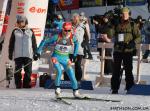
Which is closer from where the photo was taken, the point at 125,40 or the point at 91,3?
the point at 125,40

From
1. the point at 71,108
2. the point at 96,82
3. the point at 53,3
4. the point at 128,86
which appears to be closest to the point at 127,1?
the point at 53,3

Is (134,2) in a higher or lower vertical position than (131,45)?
higher

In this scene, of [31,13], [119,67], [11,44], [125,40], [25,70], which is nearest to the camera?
[125,40]

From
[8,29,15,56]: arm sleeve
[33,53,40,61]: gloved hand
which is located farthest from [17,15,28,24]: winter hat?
[33,53,40,61]: gloved hand

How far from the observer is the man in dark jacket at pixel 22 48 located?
12781 millimetres

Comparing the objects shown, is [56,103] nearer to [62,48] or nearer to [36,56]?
[62,48]

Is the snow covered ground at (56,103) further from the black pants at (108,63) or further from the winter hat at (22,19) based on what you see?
the black pants at (108,63)

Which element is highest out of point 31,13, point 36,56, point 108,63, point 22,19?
point 31,13

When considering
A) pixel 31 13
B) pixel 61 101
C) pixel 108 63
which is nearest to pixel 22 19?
pixel 31 13

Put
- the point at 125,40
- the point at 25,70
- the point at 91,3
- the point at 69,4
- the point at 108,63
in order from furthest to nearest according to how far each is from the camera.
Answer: the point at 91,3 → the point at 69,4 → the point at 108,63 → the point at 25,70 → the point at 125,40

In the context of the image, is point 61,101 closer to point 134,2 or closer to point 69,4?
point 134,2

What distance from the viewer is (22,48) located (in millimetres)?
12828

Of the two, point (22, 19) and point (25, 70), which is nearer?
point (22, 19)

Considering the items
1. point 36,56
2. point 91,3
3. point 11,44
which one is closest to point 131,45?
point 36,56
